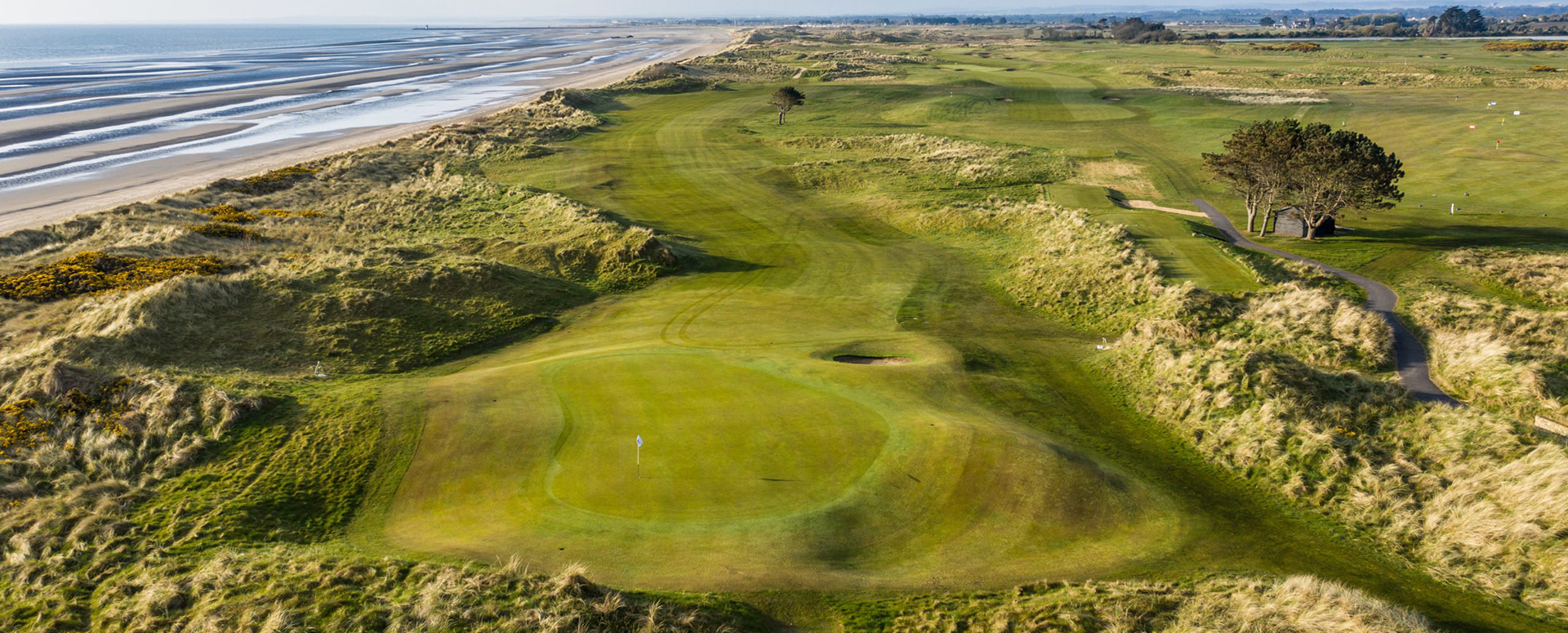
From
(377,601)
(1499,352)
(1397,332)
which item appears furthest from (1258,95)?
(377,601)

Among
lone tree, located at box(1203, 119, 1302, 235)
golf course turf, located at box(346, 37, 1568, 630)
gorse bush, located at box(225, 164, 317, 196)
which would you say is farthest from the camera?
gorse bush, located at box(225, 164, 317, 196)

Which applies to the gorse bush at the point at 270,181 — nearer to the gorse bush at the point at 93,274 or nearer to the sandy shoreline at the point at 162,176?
the sandy shoreline at the point at 162,176

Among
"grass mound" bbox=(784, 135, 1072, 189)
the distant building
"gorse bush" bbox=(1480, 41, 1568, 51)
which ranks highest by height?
"gorse bush" bbox=(1480, 41, 1568, 51)

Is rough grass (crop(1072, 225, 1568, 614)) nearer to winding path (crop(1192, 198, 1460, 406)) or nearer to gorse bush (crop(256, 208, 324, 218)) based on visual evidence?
winding path (crop(1192, 198, 1460, 406))

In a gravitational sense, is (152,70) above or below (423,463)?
above

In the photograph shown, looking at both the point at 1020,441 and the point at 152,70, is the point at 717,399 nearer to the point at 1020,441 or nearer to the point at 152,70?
the point at 1020,441

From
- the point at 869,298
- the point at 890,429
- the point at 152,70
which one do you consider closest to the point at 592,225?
the point at 869,298

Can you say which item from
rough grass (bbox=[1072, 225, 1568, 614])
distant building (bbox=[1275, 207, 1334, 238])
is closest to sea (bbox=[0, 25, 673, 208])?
rough grass (bbox=[1072, 225, 1568, 614])
